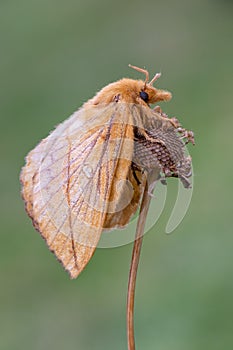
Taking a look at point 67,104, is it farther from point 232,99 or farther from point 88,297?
point 88,297

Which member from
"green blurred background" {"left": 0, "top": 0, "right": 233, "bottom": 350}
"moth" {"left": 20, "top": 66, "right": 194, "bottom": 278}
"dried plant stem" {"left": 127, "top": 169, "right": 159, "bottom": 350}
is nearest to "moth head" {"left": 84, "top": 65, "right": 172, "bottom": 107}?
"moth" {"left": 20, "top": 66, "right": 194, "bottom": 278}

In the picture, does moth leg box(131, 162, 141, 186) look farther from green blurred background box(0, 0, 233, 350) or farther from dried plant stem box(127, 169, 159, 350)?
green blurred background box(0, 0, 233, 350)

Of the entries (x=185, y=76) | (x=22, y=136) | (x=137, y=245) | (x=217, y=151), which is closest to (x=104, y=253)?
(x=217, y=151)

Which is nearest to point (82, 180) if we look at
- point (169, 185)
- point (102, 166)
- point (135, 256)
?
point (102, 166)

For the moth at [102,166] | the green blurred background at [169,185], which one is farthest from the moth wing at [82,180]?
the green blurred background at [169,185]

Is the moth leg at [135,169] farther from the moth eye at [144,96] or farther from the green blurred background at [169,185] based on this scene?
the green blurred background at [169,185]
